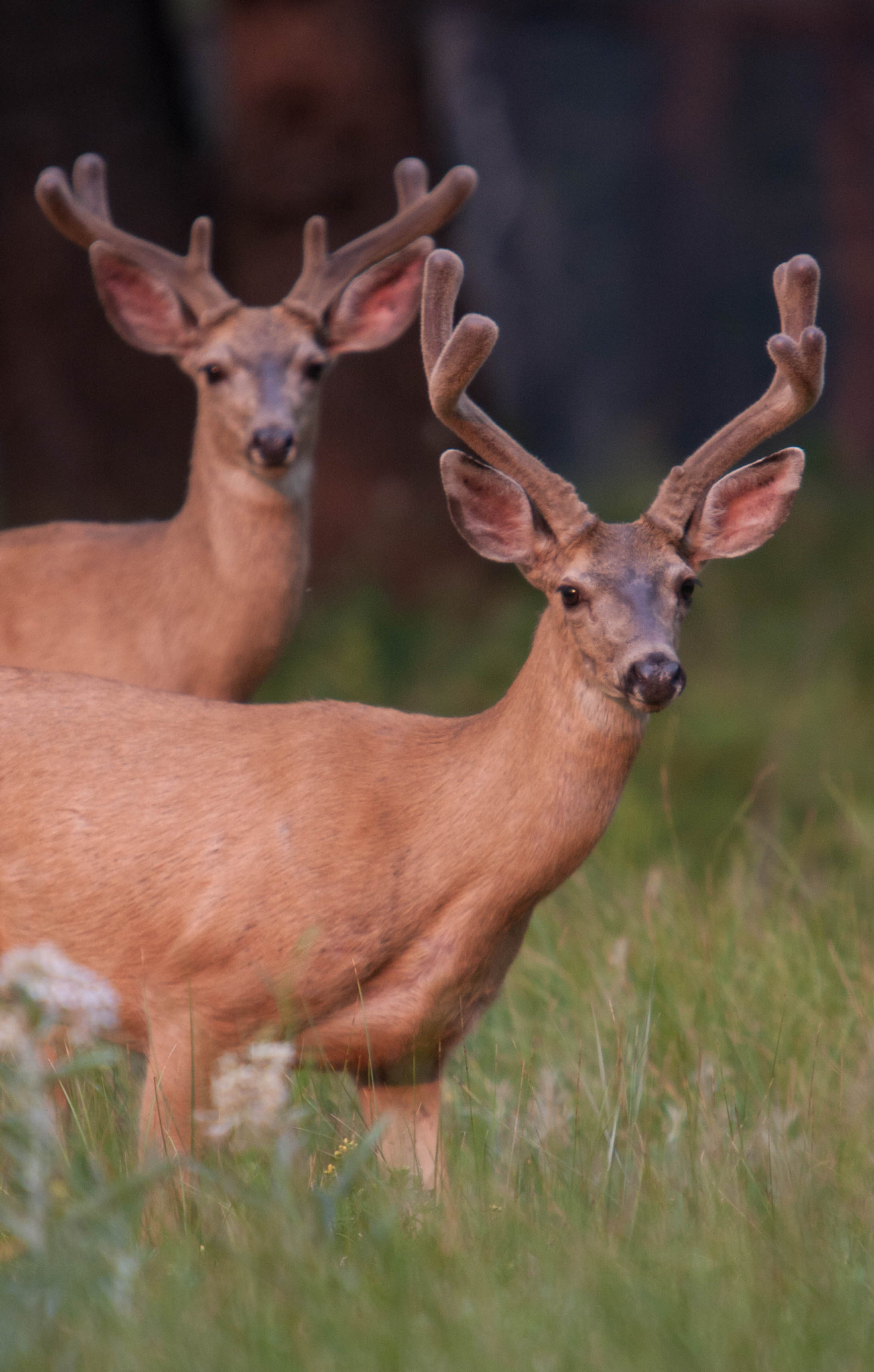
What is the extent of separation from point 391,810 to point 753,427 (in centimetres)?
115

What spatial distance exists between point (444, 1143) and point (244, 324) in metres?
3.04

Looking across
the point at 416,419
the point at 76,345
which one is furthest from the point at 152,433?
the point at 416,419

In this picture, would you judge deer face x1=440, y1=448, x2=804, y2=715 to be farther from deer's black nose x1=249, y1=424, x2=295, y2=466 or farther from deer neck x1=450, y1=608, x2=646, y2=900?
deer's black nose x1=249, y1=424, x2=295, y2=466

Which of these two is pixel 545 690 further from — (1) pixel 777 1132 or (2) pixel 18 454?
(2) pixel 18 454

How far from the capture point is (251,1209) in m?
3.39

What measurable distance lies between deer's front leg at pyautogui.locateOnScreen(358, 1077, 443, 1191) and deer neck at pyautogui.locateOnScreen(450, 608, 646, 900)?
547 mm

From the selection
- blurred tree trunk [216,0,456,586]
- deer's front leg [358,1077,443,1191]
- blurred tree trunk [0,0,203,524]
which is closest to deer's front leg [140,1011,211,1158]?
deer's front leg [358,1077,443,1191]

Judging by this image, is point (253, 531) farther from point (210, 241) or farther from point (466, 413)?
point (466, 413)

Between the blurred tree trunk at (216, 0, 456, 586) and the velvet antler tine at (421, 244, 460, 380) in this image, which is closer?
the velvet antler tine at (421, 244, 460, 380)

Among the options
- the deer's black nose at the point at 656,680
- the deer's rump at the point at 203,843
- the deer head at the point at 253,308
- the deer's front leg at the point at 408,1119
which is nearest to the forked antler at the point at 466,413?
the deer's black nose at the point at 656,680

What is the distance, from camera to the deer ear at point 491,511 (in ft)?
13.5

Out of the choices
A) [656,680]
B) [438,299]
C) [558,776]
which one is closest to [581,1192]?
[558,776]

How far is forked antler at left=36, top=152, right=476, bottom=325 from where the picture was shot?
6.22 metres

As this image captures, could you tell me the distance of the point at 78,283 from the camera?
9.84 metres
